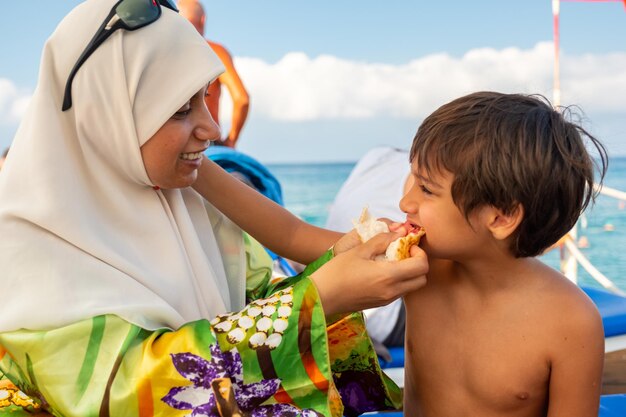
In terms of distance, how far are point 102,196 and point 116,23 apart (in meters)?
0.41

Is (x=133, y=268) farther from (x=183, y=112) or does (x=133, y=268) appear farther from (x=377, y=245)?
(x=377, y=245)

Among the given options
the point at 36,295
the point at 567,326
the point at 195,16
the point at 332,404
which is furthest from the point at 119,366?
the point at 195,16

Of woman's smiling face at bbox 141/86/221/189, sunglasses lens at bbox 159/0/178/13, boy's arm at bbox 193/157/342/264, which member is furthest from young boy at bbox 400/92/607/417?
sunglasses lens at bbox 159/0/178/13

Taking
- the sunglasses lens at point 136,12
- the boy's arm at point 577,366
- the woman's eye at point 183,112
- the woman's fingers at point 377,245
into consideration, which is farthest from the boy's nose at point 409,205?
the sunglasses lens at point 136,12

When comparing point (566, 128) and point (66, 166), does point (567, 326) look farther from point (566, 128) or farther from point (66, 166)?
point (66, 166)

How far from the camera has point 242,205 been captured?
2049mm

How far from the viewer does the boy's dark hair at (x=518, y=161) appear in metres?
1.70

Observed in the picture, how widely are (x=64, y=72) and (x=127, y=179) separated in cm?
30

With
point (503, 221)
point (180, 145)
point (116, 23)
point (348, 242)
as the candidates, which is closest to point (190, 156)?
point (180, 145)

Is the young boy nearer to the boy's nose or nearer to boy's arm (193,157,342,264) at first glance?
the boy's nose

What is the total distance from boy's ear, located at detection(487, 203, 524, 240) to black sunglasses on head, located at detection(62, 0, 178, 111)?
0.96m

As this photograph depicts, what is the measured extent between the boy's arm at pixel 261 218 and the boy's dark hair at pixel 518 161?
1.55 feet

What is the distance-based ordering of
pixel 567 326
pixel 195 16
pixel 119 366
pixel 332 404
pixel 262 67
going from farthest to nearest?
pixel 262 67, pixel 195 16, pixel 567 326, pixel 332 404, pixel 119 366

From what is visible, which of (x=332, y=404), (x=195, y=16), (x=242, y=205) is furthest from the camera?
(x=195, y=16)
